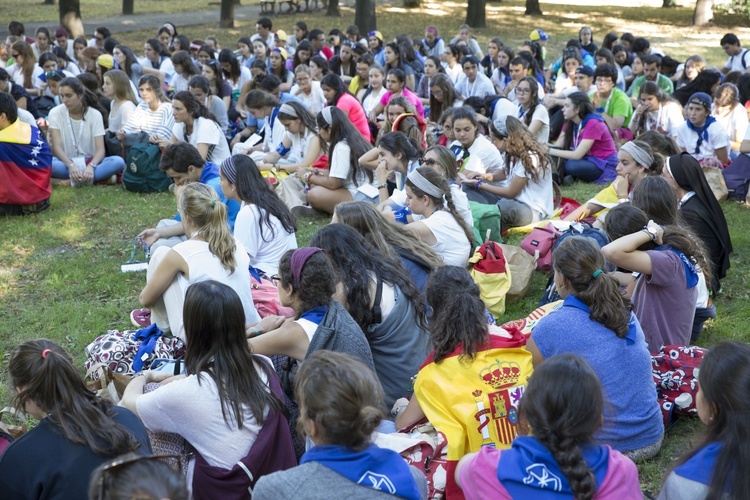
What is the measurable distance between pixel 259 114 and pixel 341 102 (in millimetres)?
1072

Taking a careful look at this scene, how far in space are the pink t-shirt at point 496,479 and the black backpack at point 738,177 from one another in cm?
681

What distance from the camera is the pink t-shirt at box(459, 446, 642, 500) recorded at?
105 inches

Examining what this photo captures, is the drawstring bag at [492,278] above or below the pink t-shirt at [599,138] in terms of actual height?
below

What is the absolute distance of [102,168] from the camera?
32.6ft

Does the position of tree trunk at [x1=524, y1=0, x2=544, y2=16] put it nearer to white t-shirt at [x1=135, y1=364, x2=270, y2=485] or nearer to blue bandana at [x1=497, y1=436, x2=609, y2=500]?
white t-shirt at [x1=135, y1=364, x2=270, y2=485]

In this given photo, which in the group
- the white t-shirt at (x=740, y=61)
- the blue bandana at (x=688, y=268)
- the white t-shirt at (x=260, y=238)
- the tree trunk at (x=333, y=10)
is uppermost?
the tree trunk at (x=333, y=10)

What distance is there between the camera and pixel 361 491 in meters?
2.58

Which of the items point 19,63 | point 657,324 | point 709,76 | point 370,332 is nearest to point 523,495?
point 370,332

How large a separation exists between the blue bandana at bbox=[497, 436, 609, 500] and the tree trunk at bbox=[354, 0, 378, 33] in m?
21.2

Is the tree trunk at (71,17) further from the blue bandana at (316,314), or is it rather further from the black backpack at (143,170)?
the blue bandana at (316,314)

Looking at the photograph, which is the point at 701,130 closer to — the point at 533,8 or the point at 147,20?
the point at 533,8

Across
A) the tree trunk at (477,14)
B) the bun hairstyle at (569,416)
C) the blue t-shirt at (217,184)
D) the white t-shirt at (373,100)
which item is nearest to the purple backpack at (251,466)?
the bun hairstyle at (569,416)

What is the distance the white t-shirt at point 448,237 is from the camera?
598 centimetres

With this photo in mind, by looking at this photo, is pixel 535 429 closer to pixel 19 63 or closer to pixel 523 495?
pixel 523 495
